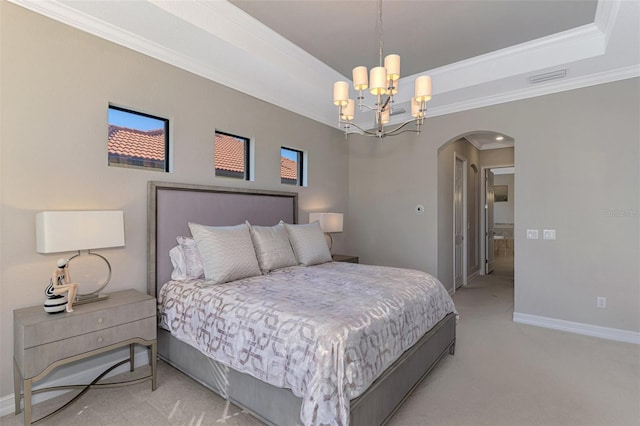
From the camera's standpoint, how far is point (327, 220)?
4.45 metres

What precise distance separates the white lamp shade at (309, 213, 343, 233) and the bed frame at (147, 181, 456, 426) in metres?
0.37

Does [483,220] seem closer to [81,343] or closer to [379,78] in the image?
[379,78]

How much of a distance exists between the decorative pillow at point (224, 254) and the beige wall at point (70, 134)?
61cm

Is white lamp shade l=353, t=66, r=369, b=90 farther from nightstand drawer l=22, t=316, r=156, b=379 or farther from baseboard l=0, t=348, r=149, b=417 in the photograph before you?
baseboard l=0, t=348, r=149, b=417

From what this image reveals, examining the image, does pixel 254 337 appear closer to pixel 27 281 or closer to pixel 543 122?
pixel 27 281

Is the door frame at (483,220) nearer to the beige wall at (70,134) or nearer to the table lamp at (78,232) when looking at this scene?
the beige wall at (70,134)

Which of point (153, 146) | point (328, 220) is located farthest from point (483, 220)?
point (153, 146)

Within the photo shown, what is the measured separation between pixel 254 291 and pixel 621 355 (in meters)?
3.60

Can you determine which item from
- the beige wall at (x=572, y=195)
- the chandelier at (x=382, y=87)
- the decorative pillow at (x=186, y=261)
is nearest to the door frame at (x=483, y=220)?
the beige wall at (x=572, y=195)

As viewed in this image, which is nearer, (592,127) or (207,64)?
(207,64)

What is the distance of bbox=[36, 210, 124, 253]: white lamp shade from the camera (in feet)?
6.86

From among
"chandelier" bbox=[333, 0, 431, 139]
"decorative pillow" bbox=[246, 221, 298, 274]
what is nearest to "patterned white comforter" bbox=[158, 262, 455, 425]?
"decorative pillow" bbox=[246, 221, 298, 274]

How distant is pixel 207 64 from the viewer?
325 cm

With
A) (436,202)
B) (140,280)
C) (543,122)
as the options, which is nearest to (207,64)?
(140,280)
